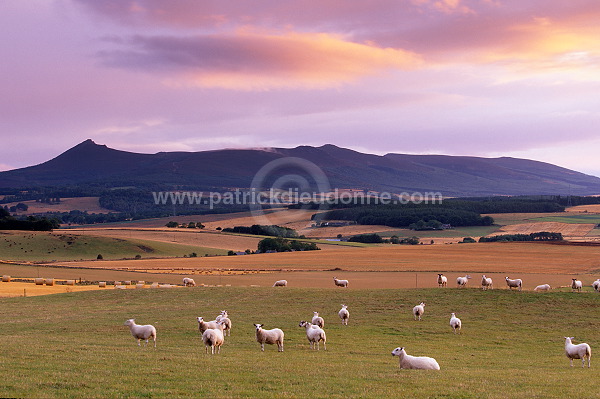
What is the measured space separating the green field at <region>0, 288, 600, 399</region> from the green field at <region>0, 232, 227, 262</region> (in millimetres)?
56245

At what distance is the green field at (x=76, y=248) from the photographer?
9512 centimetres

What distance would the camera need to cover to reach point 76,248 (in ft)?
328

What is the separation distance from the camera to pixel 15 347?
20.7 meters

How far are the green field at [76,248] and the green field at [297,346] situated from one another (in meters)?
56.2

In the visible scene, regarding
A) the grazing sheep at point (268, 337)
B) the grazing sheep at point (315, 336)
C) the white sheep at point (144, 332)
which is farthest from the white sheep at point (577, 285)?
the white sheep at point (144, 332)

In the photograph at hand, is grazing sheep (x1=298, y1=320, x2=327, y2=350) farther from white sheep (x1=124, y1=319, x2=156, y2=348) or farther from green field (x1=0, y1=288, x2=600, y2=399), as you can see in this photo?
white sheep (x1=124, y1=319, x2=156, y2=348)

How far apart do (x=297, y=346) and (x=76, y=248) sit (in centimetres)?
8267

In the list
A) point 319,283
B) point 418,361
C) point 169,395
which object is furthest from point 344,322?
point 319,283

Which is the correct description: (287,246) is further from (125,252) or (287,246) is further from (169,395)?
(169,395)

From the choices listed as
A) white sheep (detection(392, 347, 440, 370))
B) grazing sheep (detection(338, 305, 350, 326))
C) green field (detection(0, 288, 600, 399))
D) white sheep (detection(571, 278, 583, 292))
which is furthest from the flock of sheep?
white sheep (detection(571, 278, 583, 292))

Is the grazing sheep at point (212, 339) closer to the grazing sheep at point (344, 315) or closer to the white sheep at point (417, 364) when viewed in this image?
the white sheep at point (417, 364)

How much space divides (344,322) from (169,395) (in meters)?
17.7

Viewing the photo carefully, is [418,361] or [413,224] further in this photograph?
[413,224]

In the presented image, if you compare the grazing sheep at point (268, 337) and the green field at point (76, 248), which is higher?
the grazing sheep at point (268, 337)
